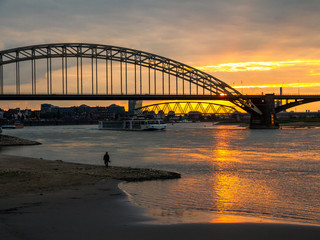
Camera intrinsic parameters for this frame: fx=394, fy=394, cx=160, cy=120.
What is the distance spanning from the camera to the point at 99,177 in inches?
812

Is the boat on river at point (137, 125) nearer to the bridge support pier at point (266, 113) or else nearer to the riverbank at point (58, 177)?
the bridge support pier at point (266, 113)

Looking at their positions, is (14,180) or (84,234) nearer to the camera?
(84,234)

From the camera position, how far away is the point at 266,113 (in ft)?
345

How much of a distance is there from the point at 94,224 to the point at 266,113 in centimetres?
9836

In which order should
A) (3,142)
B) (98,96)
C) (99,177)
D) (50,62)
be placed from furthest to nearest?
(50,62), (98,96), (3,142), (99,177)

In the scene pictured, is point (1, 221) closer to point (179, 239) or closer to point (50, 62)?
point (179, 239)

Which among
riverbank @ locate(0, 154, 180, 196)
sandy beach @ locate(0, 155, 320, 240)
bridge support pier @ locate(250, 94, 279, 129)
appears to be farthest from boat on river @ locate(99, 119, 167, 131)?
sandy beach @ locate(0, 155, 320, 240)

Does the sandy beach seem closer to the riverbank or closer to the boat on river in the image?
the riverbank

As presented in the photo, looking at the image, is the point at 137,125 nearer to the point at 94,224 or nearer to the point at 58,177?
the point at 58,177

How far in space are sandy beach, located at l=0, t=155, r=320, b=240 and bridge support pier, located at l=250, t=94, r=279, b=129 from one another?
9363 centimetres

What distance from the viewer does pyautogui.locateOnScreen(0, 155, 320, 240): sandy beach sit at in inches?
415

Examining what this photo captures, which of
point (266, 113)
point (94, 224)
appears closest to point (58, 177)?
point (94, 224)

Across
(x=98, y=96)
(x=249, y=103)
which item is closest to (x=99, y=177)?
(x=98, y=96)

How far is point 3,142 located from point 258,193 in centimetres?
4371
